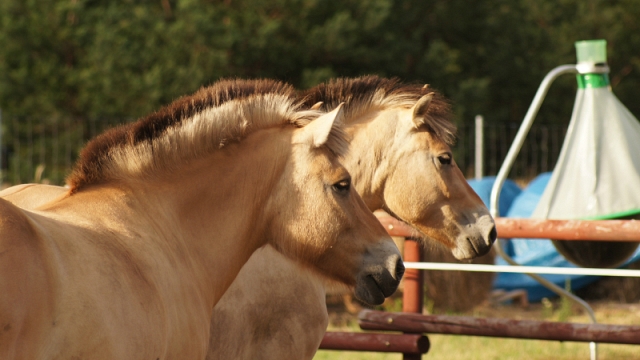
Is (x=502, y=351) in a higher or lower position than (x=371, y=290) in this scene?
lower

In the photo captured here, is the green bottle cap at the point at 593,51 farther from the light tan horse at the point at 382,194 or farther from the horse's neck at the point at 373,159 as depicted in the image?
the horse's neck at the point at 373,159

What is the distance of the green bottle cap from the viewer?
16.5 feet

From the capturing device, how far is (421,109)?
389cm

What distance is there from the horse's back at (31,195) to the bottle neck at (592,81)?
3665 mm

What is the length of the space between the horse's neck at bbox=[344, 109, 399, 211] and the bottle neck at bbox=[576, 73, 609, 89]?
6.29 feet

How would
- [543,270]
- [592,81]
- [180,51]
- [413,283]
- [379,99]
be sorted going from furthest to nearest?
[180,51] → [592,81] → [413,283] → [543,270] → [379,99]

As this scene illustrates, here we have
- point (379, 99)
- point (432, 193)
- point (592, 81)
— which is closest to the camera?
point (432, 193)

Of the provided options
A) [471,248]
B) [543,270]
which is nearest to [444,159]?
[471,248]

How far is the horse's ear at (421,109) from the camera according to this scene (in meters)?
3.83

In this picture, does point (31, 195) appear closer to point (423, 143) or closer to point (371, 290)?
point (371, 290)

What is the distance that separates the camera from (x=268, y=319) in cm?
350

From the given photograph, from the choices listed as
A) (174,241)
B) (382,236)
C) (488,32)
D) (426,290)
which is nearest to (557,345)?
(426,290)

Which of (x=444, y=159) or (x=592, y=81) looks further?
(x=592, y=81)

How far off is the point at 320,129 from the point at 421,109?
132 cm
